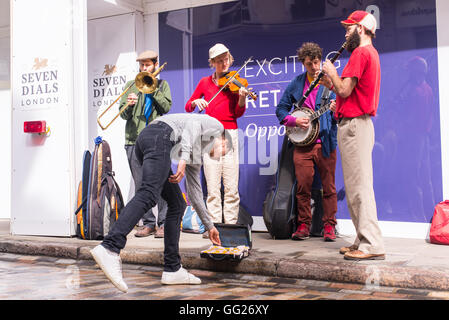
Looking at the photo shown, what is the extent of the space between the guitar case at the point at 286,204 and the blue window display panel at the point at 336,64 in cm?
35

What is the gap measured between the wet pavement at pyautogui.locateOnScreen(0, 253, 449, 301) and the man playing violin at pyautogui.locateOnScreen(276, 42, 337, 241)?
4.94ft

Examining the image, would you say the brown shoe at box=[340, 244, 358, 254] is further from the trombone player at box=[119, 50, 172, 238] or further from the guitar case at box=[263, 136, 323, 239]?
the trombone player at box=[119, 50, 172, 238]

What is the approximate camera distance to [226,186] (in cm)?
629

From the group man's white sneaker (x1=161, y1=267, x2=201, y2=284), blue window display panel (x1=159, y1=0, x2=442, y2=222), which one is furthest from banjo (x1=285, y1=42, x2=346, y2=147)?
man's white sneaker (x1=161, y1=267, x2=201, y2=284)

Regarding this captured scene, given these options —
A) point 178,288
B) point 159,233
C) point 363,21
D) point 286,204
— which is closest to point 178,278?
point 178,288

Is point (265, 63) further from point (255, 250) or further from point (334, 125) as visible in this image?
point (255, 250)

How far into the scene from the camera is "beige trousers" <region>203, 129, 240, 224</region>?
624 cm

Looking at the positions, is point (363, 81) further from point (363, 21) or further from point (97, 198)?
point (97, 198)

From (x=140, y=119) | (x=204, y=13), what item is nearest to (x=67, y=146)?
(x=140, y=119)

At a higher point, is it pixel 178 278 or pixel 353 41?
pixel 353 41

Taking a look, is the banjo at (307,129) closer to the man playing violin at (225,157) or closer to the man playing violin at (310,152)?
the man playing violin at (310,152)

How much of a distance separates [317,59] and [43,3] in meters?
3.19

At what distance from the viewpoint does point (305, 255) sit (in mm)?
4992

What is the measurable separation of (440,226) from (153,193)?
3.04 m
